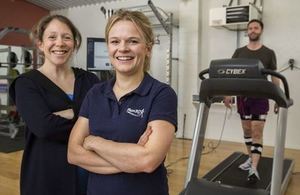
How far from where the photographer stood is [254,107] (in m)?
3.54

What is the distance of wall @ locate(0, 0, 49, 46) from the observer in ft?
23.8

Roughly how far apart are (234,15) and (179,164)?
2.37m

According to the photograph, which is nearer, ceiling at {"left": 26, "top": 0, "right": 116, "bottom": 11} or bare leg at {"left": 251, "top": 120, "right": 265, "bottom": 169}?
bare leg at {"left": 251, "top": 120, "right": 265, "bottom": 169}

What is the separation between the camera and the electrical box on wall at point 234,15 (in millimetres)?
4598

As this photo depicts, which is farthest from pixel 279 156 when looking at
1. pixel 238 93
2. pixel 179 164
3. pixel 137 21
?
pixel 179 164

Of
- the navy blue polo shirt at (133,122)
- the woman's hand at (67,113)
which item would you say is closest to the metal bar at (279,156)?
the navy blue polo shirt at (133,122)

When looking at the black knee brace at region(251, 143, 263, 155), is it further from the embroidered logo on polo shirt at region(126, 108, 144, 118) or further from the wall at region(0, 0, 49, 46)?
the wall at region(0, 0, 49, 46)

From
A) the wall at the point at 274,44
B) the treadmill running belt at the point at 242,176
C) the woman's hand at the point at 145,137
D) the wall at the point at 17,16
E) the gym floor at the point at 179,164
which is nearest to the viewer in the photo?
the woman's hand at the point at 145,137

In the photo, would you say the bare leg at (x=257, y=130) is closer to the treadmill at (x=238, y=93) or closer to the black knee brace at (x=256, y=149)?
the black knee brace at (x=256, y=149)

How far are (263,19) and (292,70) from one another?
972 millimetres

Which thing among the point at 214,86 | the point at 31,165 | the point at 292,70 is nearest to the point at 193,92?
the point at 292,70

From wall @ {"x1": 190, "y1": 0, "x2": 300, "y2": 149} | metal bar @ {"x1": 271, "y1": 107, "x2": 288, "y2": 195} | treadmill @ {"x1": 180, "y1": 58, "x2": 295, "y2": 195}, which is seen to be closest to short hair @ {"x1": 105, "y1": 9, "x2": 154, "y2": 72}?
treadmill @ {"x1": 180, "y1": 58, "x2": 295, "y2": 195}

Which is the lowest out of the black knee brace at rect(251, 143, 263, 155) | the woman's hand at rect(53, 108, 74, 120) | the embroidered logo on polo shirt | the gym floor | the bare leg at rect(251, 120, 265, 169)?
the gym floor

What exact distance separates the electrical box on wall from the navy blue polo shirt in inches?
149
